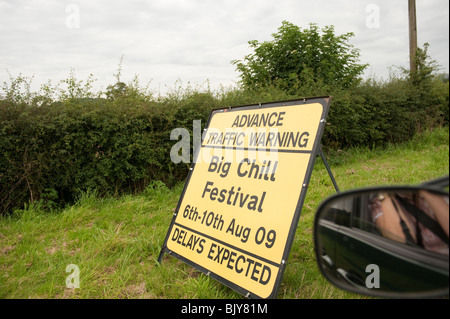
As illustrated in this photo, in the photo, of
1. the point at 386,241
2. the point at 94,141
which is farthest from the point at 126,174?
the point at 386,241

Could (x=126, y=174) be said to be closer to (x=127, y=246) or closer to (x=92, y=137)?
(x=92, y=137)

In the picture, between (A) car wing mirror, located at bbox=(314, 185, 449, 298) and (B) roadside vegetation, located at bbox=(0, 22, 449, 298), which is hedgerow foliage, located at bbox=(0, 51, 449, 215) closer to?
(B) roadside vegetation, located at bbox=(0, 22, 449, 298)

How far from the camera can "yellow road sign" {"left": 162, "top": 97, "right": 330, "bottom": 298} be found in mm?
2223

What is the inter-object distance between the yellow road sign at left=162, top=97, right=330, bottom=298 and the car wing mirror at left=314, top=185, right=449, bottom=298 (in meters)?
0.96

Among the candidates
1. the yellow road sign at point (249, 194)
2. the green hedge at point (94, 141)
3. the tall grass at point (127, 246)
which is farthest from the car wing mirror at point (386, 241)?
the green hedge at point (94, 141)

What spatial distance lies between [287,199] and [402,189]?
1.36 metres

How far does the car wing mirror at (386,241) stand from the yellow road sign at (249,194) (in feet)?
3.15

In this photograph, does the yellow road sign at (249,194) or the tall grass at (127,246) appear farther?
the tall grass at (127,246)

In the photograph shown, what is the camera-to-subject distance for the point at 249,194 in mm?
2518

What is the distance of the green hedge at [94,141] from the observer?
4516mm

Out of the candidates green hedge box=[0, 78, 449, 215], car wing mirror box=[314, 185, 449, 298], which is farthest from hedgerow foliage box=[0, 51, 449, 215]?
car wing mirror box=[314, 185, 449, 298]

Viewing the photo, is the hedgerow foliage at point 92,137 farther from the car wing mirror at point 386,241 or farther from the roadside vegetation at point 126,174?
the car wing mirror at point 386,241

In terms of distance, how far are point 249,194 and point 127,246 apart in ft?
5.73

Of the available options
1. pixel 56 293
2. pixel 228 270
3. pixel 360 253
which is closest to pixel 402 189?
pixel 360 253
